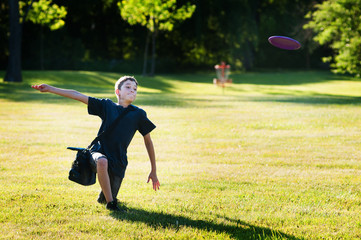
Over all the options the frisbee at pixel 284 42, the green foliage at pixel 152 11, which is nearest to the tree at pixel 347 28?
the green foliage at pixel 152 11

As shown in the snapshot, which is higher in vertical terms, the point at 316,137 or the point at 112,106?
the point at 112,106

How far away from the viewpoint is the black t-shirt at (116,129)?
4.98 meters

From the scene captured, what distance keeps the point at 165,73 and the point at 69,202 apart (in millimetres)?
37919

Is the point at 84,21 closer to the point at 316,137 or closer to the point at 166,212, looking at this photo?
the point at 316,137

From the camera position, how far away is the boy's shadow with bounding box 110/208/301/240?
13.9ft

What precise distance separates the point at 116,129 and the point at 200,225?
1347 mm

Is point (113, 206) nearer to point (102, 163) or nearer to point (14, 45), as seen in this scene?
point (102, 163)

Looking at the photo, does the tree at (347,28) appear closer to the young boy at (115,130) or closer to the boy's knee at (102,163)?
the young boy at (115,130)

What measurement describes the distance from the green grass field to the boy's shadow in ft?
0.03

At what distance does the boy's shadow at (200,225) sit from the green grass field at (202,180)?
0.4 inches

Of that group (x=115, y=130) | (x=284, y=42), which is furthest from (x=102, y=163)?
(x=284, y=42)

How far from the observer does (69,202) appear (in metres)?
5.21

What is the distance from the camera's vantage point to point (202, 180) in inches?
254

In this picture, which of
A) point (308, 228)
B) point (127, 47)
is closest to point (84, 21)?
point (127, 47)
